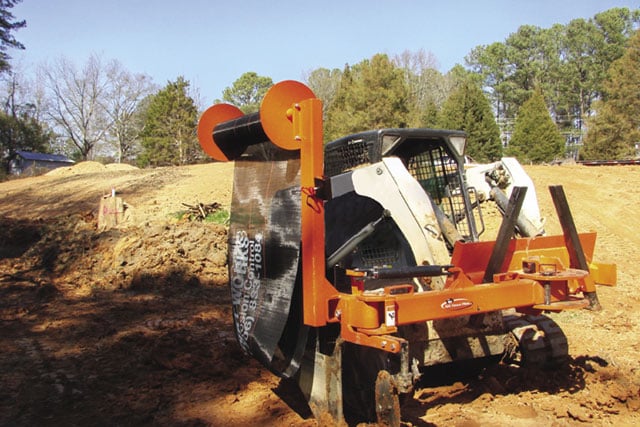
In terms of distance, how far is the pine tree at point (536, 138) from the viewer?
33.5 meters

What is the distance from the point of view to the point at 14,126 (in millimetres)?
47562

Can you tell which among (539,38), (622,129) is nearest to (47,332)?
(622,129)

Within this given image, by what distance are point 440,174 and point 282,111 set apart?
7.17ft

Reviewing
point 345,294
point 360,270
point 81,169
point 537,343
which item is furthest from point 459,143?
point 81,169

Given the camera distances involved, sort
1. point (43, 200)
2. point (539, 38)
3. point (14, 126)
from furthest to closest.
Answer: point (539, 38) < point (14, 126) < point (43, 200)

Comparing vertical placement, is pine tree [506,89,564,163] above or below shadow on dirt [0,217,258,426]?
above

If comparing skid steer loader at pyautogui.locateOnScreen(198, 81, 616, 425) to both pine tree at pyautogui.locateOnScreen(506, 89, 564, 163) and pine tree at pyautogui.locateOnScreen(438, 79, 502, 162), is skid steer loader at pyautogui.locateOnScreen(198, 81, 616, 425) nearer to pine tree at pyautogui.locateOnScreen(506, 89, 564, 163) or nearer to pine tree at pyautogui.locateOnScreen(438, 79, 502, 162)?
pine tree at pyautogui.locateOnScreen(438, 79, 502, 162)

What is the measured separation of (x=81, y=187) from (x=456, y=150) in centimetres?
2085

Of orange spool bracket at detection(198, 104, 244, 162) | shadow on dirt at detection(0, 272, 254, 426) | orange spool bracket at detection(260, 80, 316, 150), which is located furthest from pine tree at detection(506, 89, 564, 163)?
orange spool bracket at detection(260, 80, 316, 150)

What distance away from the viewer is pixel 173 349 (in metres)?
6.16

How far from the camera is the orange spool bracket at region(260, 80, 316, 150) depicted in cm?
333

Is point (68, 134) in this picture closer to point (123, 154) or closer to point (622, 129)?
point (123, 154)

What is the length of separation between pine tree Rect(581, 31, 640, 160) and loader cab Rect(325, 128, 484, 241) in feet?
112

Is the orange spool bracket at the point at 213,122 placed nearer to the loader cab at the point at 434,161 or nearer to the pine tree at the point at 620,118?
the loader cab at the point at 434,161
